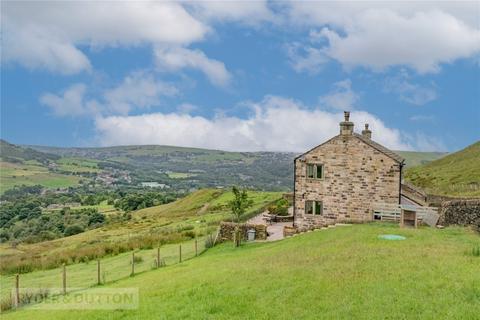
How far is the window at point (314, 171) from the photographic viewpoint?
46219 mm

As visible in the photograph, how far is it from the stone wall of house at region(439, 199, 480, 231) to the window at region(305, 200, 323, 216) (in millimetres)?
12409

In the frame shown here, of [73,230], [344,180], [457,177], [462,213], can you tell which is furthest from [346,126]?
[73,230]

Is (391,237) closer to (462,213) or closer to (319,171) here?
(462,213)

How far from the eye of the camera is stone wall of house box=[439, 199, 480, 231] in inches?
1253

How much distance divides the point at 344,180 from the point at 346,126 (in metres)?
4.97

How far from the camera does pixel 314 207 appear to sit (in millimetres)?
46469

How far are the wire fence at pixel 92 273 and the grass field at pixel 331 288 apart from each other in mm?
5485

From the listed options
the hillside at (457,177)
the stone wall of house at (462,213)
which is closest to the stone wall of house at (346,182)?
the stone wall of house at (462,213)

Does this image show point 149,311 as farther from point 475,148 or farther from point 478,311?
point 475,148

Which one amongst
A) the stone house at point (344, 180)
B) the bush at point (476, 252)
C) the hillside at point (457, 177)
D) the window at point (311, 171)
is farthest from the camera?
the hillside at point (457, 177)

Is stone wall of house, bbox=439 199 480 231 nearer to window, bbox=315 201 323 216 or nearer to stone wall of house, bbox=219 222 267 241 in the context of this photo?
window, bbox=315 201 323 216

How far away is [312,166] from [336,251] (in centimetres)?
2313

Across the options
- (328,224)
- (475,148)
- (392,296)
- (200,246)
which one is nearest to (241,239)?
(200,246)

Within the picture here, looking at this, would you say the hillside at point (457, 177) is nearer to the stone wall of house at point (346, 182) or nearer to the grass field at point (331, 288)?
the stone wall of house at point (346, 182)
